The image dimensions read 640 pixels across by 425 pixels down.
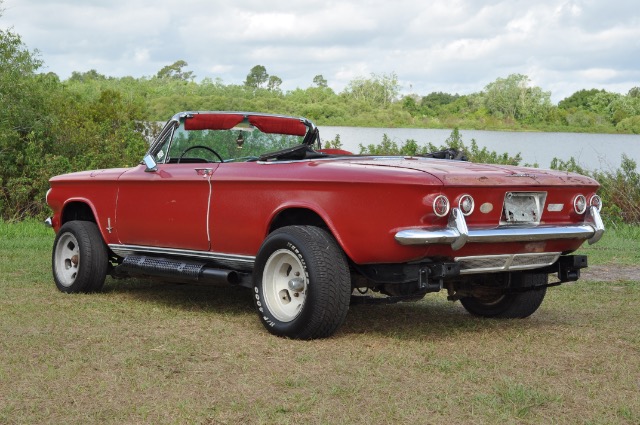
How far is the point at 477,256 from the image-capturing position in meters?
6.06

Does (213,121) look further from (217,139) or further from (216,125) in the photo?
(217,139)

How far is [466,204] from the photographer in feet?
19.2

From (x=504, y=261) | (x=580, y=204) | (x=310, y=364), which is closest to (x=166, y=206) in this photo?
(x=310, y=364)

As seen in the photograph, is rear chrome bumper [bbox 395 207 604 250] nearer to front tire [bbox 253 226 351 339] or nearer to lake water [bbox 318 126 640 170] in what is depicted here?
front tire [bbox 253 226 351 339]

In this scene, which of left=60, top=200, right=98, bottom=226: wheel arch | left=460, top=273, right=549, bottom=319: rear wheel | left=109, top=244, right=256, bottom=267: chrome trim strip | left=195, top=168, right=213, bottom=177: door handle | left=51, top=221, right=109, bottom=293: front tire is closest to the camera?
left=460, top=273, right=549, bottom=319: rear wheel

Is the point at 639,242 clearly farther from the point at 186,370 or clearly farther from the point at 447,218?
the point at 186,370

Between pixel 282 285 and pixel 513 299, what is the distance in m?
1.85

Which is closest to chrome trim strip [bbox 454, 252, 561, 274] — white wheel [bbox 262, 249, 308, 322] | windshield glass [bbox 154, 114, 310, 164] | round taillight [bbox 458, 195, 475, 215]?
round taillight [bbox 458, 195, 475, 215]

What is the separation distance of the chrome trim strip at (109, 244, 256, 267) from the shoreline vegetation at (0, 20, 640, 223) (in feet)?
32.2

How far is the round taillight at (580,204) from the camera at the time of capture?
655 cm

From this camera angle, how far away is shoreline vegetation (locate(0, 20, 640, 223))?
1803cm

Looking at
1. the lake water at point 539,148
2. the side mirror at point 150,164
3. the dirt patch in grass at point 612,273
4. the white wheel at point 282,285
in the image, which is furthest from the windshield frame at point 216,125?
the lake water at point 539,148

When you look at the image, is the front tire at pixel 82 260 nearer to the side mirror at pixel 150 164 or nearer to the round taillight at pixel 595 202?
the side mirror at pixel 150 164

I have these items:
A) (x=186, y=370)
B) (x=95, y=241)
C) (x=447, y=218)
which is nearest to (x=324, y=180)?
(x=447, y=218)
